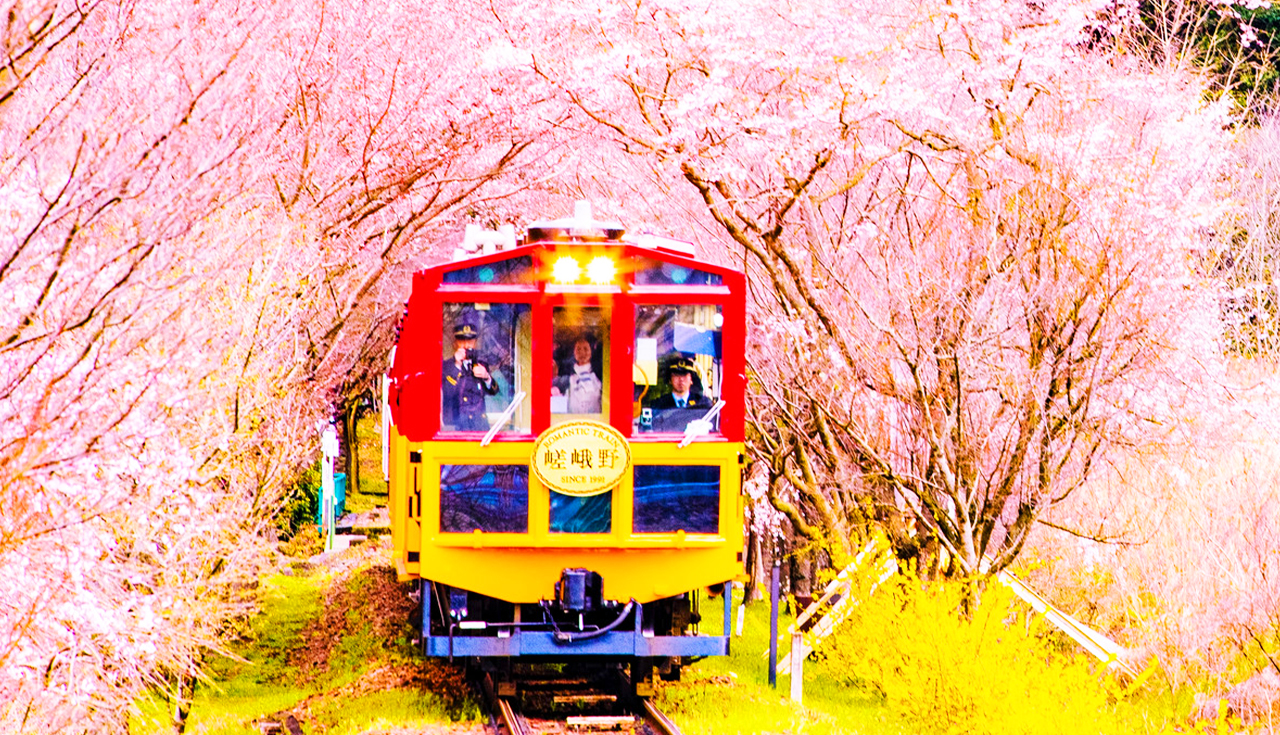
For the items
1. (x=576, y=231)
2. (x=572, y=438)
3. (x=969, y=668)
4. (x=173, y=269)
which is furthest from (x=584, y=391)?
(x=969, y=668)

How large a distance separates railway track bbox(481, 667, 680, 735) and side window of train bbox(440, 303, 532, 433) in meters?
1.58

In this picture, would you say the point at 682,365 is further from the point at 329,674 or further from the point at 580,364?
the point at 329,674

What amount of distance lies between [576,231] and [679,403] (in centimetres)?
Result: 116

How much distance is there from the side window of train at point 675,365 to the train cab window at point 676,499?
251 mm

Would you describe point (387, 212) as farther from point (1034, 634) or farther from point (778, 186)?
point (1034, 634)

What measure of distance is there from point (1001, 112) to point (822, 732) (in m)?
4.41

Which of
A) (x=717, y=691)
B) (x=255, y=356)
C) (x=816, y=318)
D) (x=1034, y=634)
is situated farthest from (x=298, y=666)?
(x=1034, y=634)

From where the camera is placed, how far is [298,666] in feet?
40.3

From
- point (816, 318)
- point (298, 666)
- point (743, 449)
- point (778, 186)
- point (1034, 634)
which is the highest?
point (778, 186)

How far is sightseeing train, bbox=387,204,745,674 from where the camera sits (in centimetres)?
819

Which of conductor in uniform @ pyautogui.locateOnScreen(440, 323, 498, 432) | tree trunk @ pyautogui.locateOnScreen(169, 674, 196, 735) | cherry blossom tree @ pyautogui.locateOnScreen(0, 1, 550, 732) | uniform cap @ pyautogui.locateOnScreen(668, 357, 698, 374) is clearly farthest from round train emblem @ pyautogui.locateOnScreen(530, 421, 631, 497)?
tree trunk @ pyautogui.locateOnScreen(169, 674, 196, 735)

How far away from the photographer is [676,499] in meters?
8.36

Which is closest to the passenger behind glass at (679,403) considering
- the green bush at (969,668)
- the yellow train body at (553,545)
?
the yellow train body at (553,545)

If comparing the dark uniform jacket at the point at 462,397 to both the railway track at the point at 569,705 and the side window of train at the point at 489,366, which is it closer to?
the side window of train at the point at 489,366
